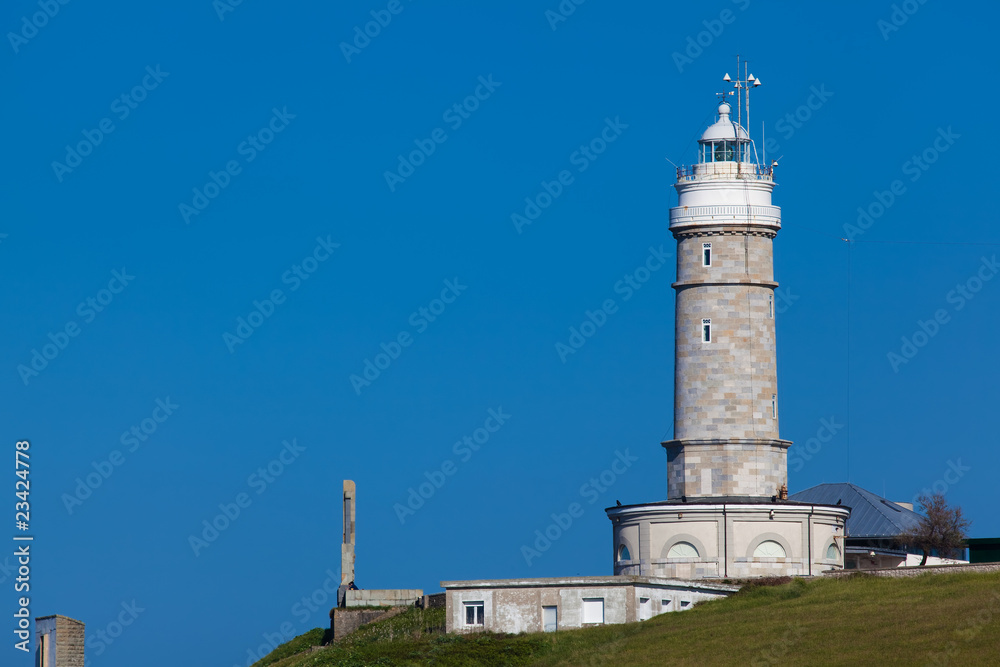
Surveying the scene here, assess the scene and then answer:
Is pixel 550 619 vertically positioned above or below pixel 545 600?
below

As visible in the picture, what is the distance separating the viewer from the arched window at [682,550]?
71.1 m

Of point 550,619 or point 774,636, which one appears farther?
point 550,619

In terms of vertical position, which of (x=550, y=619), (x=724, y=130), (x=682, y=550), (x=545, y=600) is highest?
(x=724, y=130)

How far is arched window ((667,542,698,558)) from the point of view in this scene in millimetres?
71062

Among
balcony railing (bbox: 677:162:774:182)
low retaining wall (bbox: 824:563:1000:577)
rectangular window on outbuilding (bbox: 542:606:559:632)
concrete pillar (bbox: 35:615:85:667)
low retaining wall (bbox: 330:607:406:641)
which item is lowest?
concrete pillar (bbox: 35:615:85:667)

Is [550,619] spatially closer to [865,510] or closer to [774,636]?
[774,636]

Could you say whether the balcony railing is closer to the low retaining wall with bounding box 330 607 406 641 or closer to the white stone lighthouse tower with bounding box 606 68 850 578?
the white stone lighthouse tower with bounding box 606 68 850 578

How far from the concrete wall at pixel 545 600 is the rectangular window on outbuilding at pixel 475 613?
0.11 metres

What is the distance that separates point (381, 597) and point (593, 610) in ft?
35.7

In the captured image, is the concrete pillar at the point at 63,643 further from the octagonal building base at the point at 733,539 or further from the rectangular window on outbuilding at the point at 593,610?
the octagonal building base at the point at 733,539

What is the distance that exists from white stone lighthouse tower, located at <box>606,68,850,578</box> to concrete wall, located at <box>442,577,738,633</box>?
559cm

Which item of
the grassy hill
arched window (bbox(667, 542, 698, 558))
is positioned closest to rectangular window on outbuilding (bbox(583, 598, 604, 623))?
the grassy hill

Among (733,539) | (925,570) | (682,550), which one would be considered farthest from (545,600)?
(925,570)

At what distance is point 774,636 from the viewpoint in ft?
191
